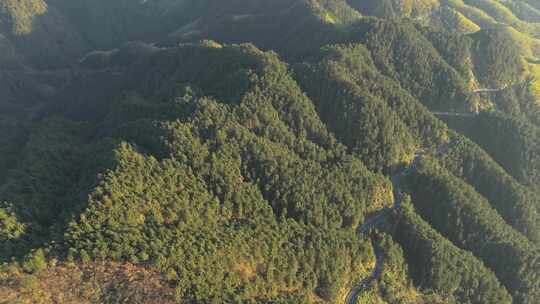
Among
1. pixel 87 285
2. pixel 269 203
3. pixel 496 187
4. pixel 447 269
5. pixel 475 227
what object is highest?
pixel 496 187

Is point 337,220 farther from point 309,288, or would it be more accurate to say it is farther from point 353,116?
point 353,116

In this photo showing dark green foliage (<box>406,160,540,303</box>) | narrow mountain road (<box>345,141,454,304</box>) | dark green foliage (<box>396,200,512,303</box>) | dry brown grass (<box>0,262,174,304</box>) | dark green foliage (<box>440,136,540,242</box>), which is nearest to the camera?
dry brown grass (<box>0,262,174,304</box>)

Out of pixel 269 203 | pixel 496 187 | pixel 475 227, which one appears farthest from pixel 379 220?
pixel 496 187

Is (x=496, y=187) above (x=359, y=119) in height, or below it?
above

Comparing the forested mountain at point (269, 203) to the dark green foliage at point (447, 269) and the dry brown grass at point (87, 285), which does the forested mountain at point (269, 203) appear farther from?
the dark green foliage at point (447, 269)

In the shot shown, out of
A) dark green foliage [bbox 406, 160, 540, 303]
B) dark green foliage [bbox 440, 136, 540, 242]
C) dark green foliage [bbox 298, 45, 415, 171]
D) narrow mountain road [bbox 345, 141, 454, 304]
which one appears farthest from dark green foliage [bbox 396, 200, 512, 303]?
dark green foliage [bbox 440, 136, 540, 242]

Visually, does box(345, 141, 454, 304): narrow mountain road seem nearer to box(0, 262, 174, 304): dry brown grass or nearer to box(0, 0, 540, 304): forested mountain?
box(0, 0, 540, 304): forested mountain

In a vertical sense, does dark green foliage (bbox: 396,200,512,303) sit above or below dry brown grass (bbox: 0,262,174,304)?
above

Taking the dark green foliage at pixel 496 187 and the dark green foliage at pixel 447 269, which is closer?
the dark green foliage at pixel 447 269

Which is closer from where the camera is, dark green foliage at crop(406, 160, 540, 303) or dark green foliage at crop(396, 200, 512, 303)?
dark green foliage at crop(396, 200, 512, 303)

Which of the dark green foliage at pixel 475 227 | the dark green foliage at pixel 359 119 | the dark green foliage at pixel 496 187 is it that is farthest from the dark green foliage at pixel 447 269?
the dark green foliage at pixel 496 187

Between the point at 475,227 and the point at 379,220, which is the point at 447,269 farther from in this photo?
the point at 475,227
